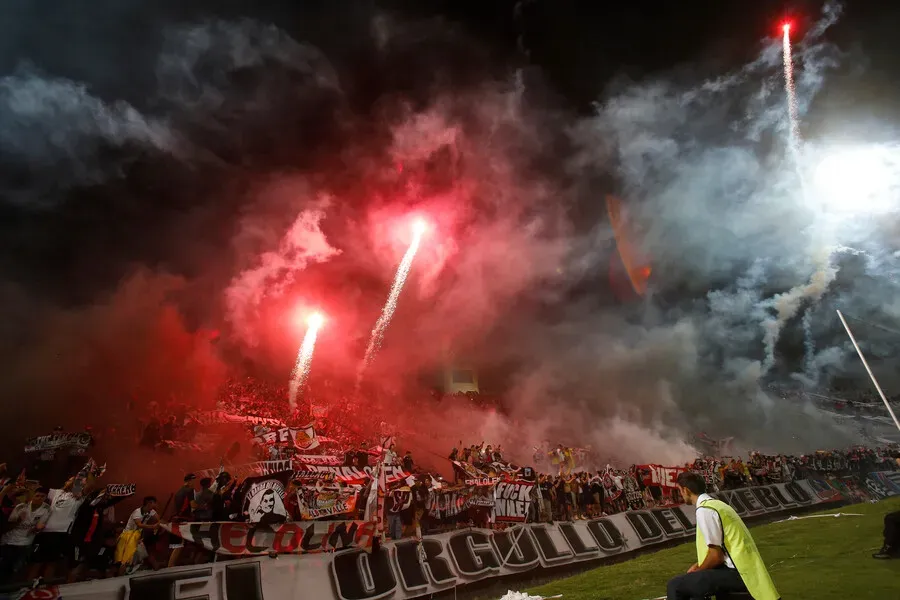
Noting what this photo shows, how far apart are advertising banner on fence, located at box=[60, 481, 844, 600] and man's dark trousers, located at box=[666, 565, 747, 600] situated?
6.25m

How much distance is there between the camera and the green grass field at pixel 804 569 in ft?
21.8

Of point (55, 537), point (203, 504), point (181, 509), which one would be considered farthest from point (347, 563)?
point (55, 537)

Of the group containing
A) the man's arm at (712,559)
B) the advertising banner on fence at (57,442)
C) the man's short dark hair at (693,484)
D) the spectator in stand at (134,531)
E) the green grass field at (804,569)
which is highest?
the advertising banner on fence at (57,442)

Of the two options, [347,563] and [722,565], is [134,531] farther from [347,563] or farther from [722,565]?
[722,565]

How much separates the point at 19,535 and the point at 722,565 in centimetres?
1340

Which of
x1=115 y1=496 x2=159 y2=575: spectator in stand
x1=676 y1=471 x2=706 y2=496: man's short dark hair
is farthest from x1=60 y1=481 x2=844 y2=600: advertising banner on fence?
x1=676 y1=471 x2=706 y2=496: man's short dark hair

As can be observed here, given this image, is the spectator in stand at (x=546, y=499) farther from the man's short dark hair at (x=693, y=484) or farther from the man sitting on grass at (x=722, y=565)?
the man sitting on grass at (x=722, y=565)

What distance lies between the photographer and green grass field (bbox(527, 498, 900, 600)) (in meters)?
6.64

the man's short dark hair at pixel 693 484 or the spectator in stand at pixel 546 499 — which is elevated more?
the man's short dark hair at pixel 693 484

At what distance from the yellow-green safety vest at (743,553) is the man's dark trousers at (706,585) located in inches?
3.8

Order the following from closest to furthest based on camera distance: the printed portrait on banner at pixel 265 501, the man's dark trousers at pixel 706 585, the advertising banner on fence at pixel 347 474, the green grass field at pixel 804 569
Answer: the man's dark trousers at pixel 706 585, the green grass field at pixel 804 569, the printed portrait on banner at pixel 265 501, the advertising banner on fence at pixel 347 474

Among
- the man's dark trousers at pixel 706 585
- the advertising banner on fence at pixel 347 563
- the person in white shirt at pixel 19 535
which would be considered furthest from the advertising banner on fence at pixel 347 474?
the man's dark trousers at pixel 706 585

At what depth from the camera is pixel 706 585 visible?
13.5ft

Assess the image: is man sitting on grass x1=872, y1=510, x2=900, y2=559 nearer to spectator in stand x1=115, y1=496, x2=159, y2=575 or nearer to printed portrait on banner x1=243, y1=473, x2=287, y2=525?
→ printed portrait on banner x1=243, y1=473, x2=287, y2=525
